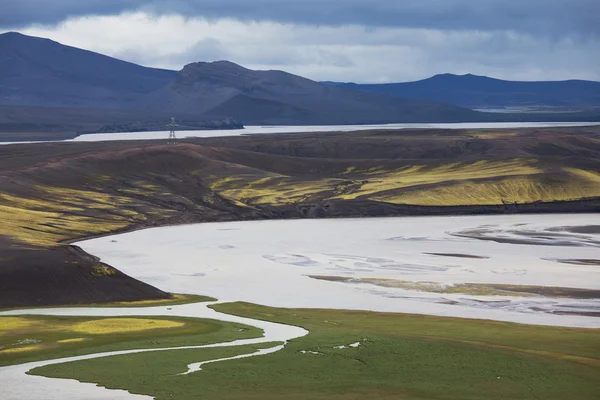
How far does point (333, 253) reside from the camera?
103 meters

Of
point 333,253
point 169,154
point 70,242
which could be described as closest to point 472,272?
point 333,253

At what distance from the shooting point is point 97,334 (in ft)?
188

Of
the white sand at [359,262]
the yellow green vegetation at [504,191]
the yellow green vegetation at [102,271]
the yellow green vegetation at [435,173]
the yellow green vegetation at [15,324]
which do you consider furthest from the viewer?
the yellow green vegetation at [435,173]

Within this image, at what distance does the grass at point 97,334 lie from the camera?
5259 centimetres

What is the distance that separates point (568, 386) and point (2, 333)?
28.3m

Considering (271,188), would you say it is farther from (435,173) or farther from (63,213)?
(63,213)

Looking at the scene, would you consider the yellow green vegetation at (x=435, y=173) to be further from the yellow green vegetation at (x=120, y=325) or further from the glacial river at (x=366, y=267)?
the yellow green vegetation at (x=120, y=325)

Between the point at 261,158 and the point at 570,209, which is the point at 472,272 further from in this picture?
the point at 261,158

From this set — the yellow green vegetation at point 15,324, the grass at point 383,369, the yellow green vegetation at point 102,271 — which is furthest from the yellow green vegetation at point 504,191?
the grass at point 383,369

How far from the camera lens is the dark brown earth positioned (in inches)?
3046

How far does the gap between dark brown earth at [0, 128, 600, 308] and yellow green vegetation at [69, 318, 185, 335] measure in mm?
11621

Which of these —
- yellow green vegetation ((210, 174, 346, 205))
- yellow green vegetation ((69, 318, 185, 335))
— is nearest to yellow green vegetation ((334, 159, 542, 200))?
yellow green vegetation ((210, 174, 346, 205))

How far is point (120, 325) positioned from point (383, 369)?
18.4 m

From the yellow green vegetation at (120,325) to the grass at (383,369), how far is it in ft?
25.7
